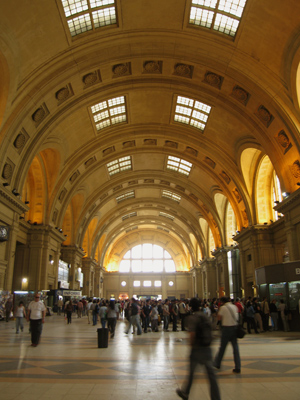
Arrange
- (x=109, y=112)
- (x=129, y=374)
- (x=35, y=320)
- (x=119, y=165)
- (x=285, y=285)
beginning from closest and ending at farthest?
(x=129, y=374) < (x=35, y=320) < (x=285, y=285) < (x=109, y=112) < (x=119, y=165)

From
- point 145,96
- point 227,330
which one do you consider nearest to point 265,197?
point 145,96

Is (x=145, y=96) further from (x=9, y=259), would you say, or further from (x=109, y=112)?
(x=9, y=259)

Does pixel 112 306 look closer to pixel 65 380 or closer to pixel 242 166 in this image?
pixel 65 380

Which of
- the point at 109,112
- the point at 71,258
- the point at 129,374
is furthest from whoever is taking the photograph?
the point at 71,258

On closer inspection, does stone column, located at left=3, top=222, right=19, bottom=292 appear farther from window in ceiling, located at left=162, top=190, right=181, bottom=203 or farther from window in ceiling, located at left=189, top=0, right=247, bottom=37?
window in ceiling, located at left=162, top=190, right=181, bottom=203

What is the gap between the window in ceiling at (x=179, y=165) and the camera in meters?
32.1

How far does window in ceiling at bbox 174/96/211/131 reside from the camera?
76.5ft

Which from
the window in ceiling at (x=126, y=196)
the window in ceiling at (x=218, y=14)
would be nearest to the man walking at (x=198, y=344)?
the window in ceiling at (x=218, y=14)

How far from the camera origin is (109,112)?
24422 millimetres

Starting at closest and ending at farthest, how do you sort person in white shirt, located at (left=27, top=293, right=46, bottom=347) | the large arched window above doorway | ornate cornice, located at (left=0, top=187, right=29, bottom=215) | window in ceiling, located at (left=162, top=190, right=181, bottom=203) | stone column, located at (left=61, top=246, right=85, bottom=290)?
person in white shirt, located at (left=27, top=293, right=46, bottom=347) → ornate cornice, located at (left=0, top=187, right=29, bottom=215) → the large arched window above doorway → stone column, located at (left=61, top=246, right=85, bottom=290) → window in ceiling, located at (left=162, top=190, right=181, bottom=203)

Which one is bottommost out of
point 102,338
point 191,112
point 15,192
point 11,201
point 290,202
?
point 102,338

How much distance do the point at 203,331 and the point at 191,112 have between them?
69.6 ft

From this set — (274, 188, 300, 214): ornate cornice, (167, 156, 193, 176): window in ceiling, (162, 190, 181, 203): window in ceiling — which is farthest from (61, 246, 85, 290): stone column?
(274, 188, 300, 214): ornate cornice

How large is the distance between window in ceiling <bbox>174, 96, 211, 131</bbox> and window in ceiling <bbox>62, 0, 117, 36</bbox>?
8043mm
